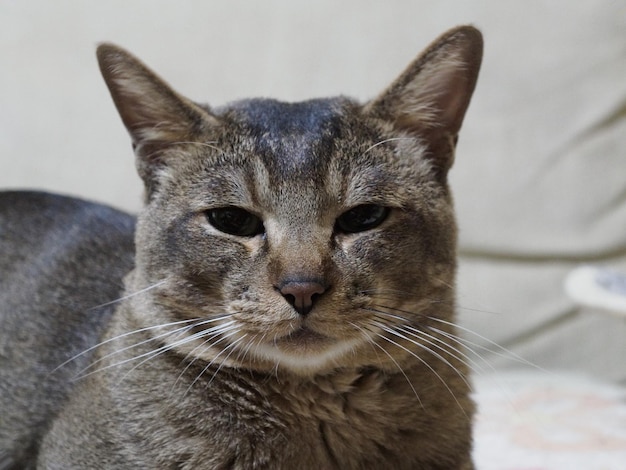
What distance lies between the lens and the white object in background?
1.59 m

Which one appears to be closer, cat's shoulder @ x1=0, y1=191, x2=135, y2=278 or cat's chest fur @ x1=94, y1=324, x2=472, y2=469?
cat's chest fur @ x1=94, y1=324, x2=472, y2=469

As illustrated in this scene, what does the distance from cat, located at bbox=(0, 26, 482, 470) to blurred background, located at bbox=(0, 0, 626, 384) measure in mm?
734

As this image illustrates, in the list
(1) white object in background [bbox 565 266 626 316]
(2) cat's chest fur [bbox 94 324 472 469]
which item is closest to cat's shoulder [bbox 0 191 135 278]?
(2) cat's chest fur [bbox 94 324 472 469]

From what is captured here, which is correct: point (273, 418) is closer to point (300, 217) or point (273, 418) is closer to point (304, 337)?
point (304, 337)

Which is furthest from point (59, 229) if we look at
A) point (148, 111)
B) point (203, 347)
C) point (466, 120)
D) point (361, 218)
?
point (466, 120)

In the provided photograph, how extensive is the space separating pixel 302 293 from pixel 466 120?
1.09 m

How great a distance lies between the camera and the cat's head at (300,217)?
3.20ft

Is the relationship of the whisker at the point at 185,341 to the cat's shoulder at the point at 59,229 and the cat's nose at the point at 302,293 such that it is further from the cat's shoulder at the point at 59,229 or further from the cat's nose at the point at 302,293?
the cat's shoulder at the point at 59,229

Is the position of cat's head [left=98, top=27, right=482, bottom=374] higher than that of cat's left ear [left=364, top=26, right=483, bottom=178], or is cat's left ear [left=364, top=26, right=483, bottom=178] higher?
cat's left ear [left=364, top=26, right=483, bottom=178]

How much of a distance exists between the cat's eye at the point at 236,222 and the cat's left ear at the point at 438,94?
0.25 meters

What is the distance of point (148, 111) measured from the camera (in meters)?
1.12

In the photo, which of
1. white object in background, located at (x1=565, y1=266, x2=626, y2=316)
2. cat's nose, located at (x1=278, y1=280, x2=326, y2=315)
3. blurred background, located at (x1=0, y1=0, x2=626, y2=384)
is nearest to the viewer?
cat's nose, located at (x1=278, y1=280, x2=326, y2=315)

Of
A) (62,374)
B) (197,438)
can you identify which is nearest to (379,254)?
(197,438)

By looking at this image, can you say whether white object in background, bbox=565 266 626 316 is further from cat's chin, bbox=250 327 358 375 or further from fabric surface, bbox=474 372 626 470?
cat's chin, bbox=250 327 358 375
